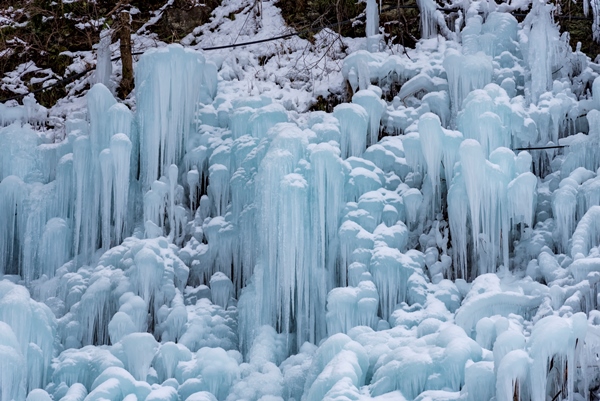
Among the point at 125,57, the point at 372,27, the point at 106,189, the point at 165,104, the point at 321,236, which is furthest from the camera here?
the point at 125,57

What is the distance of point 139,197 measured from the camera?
909cm

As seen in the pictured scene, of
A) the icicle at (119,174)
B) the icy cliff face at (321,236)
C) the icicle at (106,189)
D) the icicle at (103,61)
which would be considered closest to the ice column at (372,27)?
the icy cliff face at (321,236)

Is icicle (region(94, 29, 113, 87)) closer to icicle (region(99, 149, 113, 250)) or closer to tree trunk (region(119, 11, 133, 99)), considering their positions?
tree trunk (region(119, 11, 133, 99))

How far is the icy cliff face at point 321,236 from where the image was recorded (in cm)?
696

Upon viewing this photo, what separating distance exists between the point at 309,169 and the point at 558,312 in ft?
8.28

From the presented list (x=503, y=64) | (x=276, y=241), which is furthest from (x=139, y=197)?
(x=503, y=64)

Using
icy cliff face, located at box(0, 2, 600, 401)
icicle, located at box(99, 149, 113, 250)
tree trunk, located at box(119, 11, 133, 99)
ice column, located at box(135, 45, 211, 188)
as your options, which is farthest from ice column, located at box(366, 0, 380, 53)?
icicle, located at box(99, 149, 113, 250)

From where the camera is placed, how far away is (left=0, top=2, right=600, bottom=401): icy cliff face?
6.96 m

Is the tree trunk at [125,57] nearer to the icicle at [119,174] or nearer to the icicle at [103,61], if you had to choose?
the icicle at [103,61]

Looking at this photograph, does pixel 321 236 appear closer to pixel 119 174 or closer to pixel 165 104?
pixel 119 174

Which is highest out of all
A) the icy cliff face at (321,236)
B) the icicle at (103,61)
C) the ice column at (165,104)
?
the icicle at (103,61)

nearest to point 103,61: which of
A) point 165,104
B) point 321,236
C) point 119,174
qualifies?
point 165,104

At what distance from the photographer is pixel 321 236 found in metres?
8.11

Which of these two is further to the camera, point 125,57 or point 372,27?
point 125,57
